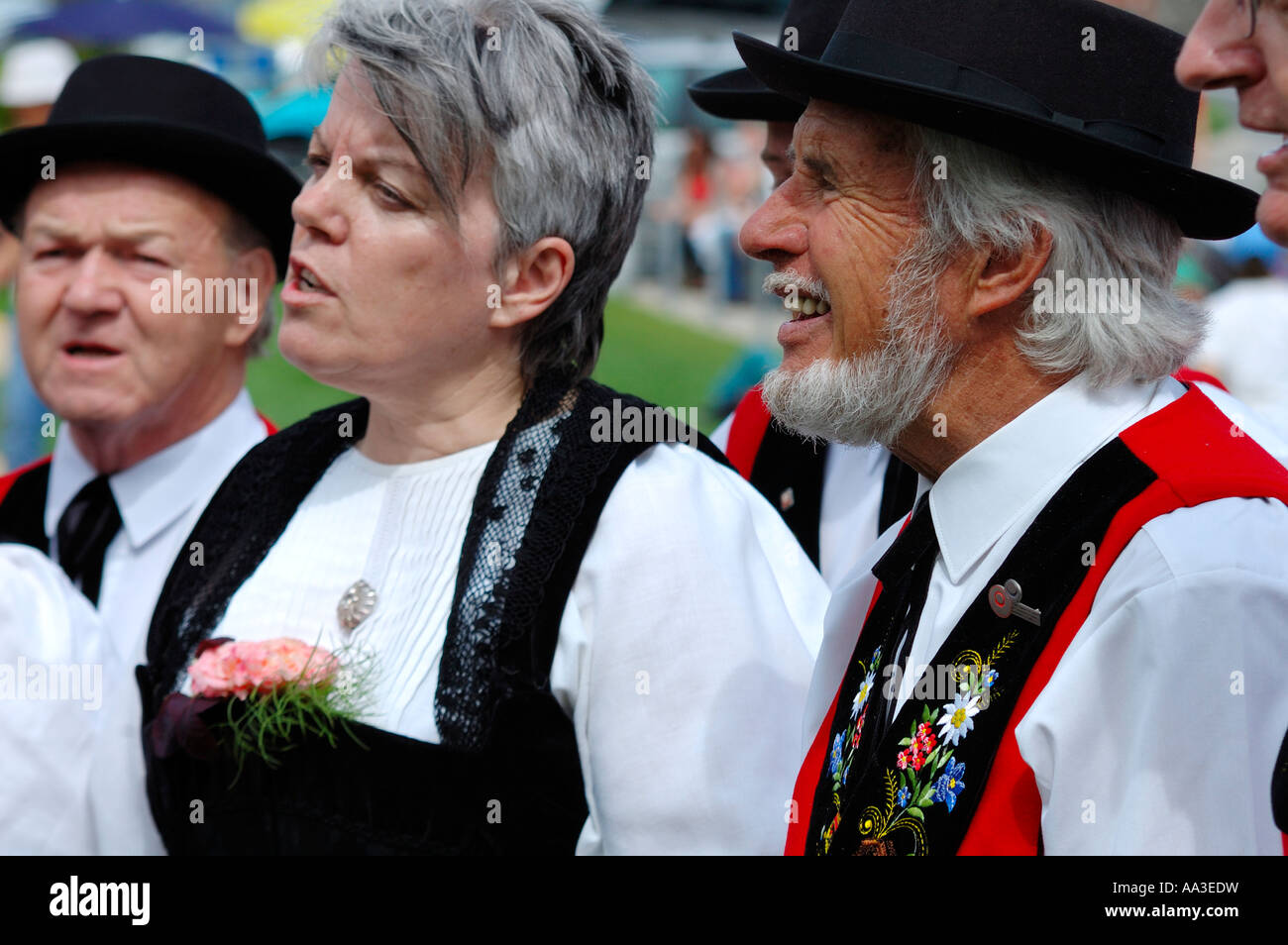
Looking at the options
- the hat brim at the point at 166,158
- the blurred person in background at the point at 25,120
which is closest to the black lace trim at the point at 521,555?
the hat brim at the point at 166,158

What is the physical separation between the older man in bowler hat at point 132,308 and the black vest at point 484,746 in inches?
31.4

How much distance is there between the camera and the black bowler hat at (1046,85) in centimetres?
190

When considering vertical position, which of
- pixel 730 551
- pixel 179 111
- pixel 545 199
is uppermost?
pixel 179 111

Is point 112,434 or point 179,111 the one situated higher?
point 179,111

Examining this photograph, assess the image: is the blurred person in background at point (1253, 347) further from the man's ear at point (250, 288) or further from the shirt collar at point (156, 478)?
the shirt collar at point (156, 478)

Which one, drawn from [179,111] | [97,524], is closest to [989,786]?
[97,524]

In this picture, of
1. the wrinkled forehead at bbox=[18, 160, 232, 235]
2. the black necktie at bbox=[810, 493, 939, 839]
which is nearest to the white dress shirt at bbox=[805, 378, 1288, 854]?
the black necktie at bbox=[810, 493, 939, 839]

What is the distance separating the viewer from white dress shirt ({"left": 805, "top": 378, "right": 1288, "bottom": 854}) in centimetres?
162

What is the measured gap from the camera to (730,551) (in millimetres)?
2373

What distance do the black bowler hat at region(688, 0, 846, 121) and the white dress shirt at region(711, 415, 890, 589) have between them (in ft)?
2.40

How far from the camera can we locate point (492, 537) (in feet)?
7.77

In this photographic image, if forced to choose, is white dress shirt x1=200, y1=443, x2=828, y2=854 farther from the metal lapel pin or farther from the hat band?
the hat band
